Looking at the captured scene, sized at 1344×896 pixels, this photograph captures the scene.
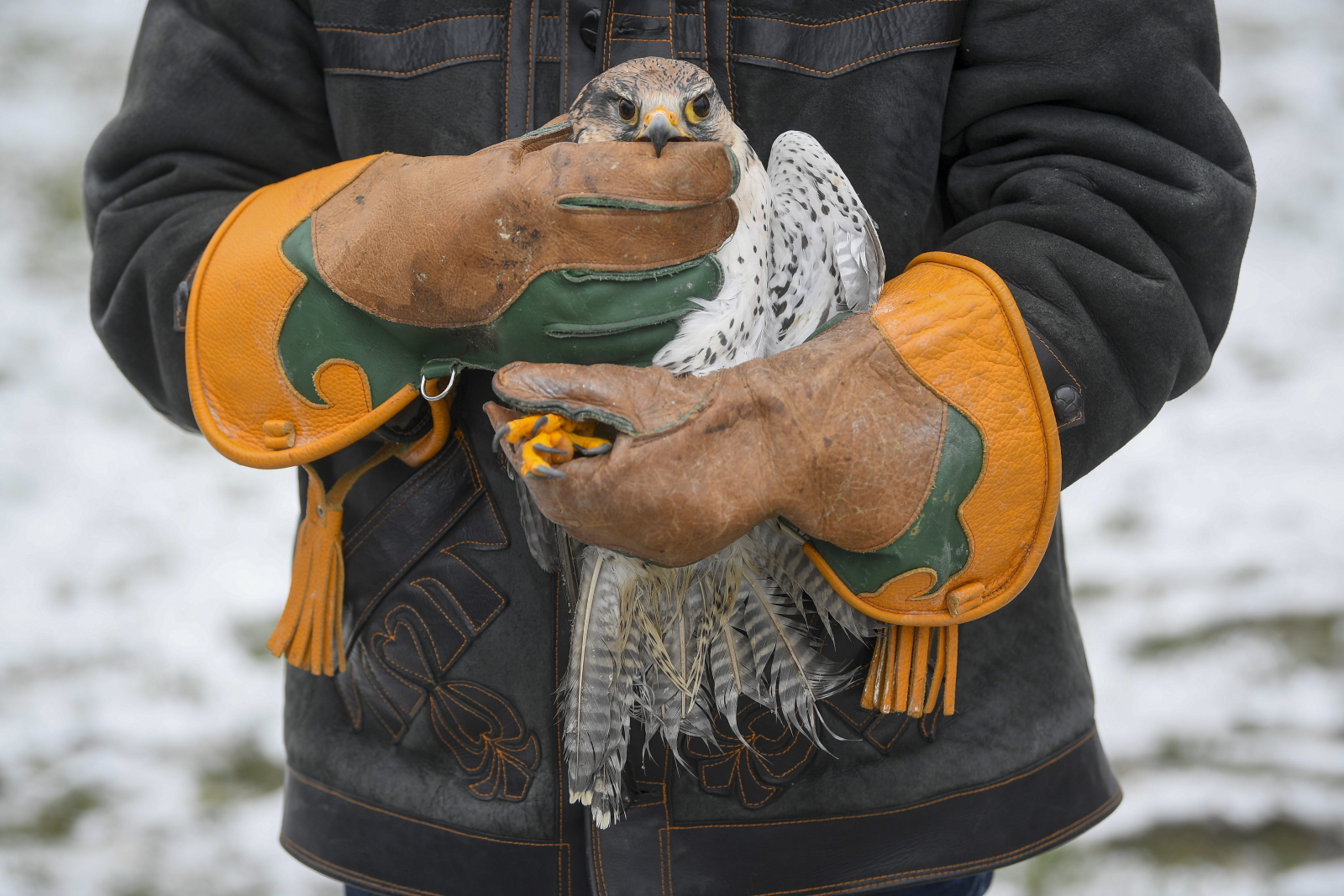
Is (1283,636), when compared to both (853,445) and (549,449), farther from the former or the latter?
(549,449)

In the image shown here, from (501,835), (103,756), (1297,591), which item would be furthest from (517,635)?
(1297,591)

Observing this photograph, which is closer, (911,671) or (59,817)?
(911,671)

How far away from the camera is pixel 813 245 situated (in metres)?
1.33

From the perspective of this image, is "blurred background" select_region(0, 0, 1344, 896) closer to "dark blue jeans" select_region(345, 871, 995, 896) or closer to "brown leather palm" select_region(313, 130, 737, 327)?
"dark blue jeans" select_region(345, 871, 995, 896)

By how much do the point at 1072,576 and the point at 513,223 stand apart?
2884 millimetres

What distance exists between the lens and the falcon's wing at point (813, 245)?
1265 mm

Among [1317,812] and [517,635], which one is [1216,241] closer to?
[517,635]

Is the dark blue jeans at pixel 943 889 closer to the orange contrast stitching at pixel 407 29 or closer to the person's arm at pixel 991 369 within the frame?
the person's arm at pixel 991 369

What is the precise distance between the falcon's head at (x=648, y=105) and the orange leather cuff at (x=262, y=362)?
0.27 metres

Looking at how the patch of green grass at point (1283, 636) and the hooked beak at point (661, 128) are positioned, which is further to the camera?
the patch of green grass at point (1283, 636)

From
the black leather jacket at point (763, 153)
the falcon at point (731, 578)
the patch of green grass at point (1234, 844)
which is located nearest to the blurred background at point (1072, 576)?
the patch of green grass at point (1234, 844)

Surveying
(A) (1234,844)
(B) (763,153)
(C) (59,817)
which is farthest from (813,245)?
(C) (59,817)

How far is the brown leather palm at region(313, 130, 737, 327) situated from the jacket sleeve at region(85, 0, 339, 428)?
320 mm

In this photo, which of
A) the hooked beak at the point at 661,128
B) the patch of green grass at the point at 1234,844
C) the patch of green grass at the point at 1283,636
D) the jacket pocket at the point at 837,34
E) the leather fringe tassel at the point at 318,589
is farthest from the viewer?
the patch of green grass at the point at 1283,636
